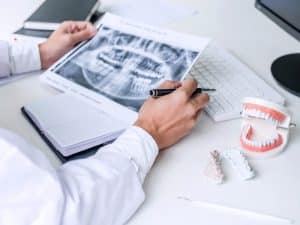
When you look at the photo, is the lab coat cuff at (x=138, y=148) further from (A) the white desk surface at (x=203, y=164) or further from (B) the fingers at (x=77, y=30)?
(B) the fingers at (x=77, y=30)

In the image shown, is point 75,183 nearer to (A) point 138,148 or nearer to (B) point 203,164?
(A) point 138,148

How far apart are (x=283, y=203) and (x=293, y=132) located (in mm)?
200

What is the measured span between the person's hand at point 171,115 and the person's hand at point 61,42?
1.15 ft

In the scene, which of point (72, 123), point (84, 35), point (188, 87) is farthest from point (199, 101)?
point (84, 35)

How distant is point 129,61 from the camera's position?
1084 millimetres

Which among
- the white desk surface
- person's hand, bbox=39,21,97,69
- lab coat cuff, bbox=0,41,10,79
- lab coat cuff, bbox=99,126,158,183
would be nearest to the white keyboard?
the white desk surface

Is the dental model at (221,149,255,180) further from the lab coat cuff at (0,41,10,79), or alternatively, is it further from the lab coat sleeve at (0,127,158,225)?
the lab coat cuff at (0,41,10,79)

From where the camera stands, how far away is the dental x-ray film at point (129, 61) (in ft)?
3.34

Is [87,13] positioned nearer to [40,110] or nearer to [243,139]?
[40,110]

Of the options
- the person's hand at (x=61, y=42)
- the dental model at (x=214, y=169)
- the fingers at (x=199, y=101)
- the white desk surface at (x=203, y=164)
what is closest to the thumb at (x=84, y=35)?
the person's hand at (x=61, y=42)

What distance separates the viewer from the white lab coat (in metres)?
0.69

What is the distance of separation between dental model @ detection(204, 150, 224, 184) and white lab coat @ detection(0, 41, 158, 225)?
0.10m

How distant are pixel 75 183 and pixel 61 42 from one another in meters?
0.56

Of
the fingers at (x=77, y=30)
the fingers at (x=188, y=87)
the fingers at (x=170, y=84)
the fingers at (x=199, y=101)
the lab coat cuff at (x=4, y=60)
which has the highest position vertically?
the fingers at (x=188, y=87)
